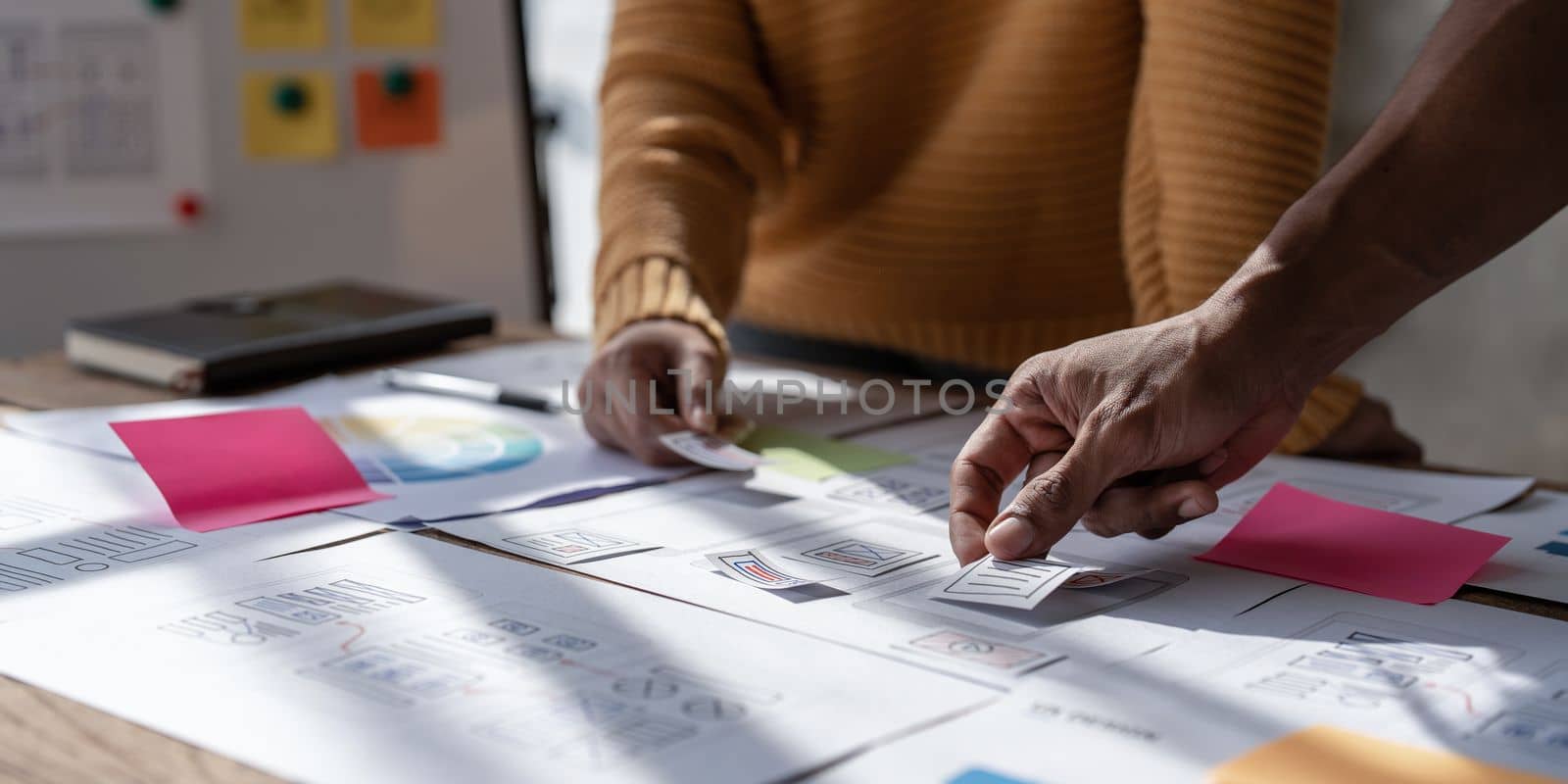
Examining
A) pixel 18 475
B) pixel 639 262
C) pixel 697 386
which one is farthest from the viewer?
pixel 639 262

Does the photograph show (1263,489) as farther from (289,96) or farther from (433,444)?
(289,96)

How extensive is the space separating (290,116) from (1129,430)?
1530 millimetres

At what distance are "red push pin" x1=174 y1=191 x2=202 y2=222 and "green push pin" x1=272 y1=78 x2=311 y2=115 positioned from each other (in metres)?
0.16

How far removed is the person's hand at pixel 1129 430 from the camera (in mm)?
669

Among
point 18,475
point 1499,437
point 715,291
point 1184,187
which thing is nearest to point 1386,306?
point 1184,187

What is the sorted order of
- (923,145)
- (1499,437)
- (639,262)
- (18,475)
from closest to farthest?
(18,475), (639,262), (923,145), (1499,437)

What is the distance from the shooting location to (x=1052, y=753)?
0.46m

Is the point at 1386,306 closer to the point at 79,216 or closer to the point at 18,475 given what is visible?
the point at 18,475

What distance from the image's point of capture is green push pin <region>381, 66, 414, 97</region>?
191 cm

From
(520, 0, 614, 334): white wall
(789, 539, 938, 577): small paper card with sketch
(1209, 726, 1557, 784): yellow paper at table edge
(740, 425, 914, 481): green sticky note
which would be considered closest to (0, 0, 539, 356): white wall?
(520, 0, 614, 334): white wall

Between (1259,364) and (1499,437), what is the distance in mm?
2178

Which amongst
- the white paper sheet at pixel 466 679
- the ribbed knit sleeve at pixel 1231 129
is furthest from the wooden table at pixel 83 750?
the ribbed knit sleeve at pixel 1231 129

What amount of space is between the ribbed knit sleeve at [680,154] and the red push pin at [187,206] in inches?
34.8

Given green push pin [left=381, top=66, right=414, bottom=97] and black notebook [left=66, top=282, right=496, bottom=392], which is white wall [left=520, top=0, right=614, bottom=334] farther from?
black notebook [left=66, top=282, right=496, bottom=392]
